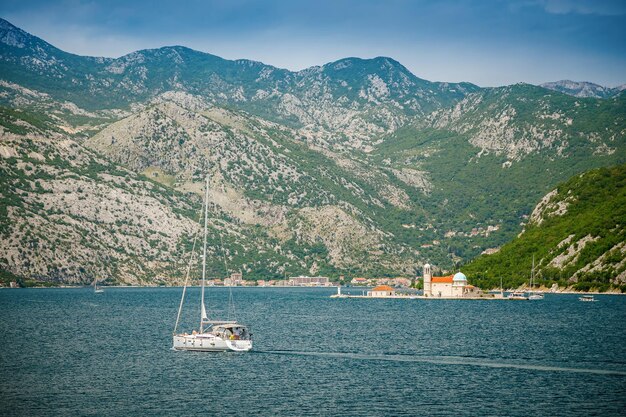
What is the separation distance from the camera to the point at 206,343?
10275 centimetres

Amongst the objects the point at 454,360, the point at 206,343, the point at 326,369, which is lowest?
the point at 326,369

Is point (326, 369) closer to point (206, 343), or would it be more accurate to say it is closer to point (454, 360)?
point (454, 360)

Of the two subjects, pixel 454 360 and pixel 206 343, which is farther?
pixel 206 343

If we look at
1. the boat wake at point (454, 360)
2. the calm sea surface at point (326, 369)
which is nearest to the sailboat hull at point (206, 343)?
the calm sea surface at point (326, 369)

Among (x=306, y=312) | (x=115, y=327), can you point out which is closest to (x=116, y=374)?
(x=115, y=327)

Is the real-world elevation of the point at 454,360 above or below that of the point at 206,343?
below

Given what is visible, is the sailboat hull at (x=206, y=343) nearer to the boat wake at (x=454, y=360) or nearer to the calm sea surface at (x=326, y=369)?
the calm sea surface at (x=326, y=369)

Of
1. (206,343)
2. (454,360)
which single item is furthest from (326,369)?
(206,343)

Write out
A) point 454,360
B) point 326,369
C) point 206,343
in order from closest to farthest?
point 326,369 → point 454,360 → point 206,343

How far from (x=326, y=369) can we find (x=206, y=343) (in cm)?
1978

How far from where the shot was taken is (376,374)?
85562 mm

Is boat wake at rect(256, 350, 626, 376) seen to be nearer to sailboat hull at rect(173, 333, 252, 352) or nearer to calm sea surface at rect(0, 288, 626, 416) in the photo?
calm sea surface at rect(0, 288, 626, 416)

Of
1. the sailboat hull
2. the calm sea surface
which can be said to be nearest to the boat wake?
the calm sea surface

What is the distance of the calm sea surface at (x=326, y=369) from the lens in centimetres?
6862
